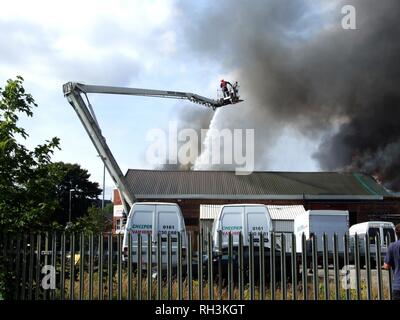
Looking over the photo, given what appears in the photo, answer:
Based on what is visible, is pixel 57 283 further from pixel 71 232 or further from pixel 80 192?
pixel 80 192

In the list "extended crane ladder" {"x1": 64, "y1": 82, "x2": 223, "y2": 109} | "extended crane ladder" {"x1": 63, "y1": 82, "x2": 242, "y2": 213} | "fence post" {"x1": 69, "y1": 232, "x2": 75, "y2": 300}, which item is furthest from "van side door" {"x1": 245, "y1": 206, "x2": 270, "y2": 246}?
"extended crane ladder" {"x1": 64, "y1": 82, "x2": 223, "y2": 109}

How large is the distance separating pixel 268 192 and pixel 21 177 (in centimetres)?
3190

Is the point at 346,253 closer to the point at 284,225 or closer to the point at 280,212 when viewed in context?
the point at 284,225

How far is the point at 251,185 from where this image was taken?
131 feet

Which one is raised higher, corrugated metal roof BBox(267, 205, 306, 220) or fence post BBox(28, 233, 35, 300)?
corrugated metal roof BBox(267, 205, 306, 220)

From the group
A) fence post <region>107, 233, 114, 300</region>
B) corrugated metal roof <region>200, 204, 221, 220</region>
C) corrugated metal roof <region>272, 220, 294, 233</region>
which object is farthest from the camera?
corrugated metal roof <region>200, 204, 221, 220</region>

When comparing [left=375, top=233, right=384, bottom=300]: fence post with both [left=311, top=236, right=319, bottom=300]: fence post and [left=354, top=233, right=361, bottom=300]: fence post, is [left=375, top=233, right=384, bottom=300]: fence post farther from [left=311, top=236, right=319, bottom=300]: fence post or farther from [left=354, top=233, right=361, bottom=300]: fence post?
[left=311, top=236, right=319, bottom=300]: fence post

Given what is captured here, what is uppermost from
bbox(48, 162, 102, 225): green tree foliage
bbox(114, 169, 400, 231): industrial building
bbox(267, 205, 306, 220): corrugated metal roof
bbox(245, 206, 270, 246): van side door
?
bbox(48, 162, 102, 225): green tree foliage

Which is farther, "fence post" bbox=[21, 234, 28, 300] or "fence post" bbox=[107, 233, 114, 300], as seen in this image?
"fence post" bbox=[107, 233, 114, 300]

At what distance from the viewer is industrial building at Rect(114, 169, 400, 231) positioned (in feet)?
121

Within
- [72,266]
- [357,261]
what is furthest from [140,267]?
[357,261]

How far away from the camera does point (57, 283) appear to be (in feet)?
25.3

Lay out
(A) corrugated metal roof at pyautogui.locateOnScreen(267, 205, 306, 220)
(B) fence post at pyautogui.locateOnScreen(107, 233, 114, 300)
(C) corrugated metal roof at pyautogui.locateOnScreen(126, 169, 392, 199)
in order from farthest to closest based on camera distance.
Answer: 1. (C) corrugated metal roof at pyautogui.locateOnScreen(126, 169, 392, 199)
2. (A) corrugated metal roof at pyautogui.locateOnScreen(267, 205, 306, 220)
3. (B) fence post at pyautogui.locateOnScreen(107, 233, 114, 300)

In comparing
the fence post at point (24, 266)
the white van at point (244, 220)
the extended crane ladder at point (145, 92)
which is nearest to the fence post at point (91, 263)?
the fence post at point (24, 266)
